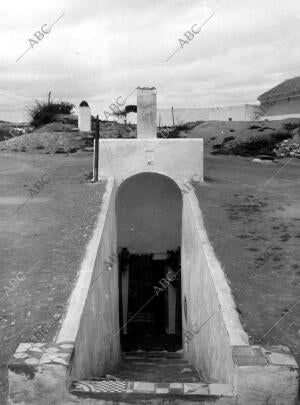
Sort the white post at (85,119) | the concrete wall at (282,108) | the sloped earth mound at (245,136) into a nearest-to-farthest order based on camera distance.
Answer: the sloped earth mound at (245,136) < the white post at (85,119) < the concrete wall at (282,108)

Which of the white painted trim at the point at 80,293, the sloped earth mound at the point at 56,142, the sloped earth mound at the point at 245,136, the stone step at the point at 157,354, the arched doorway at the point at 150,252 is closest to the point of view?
the white painted trim at the point at 80,293

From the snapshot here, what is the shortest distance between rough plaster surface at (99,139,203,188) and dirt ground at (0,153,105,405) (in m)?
1.20

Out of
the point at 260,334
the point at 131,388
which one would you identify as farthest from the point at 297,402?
the point at 131,388

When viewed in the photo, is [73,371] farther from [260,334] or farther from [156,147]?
[156,147]

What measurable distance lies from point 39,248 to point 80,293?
269 cm

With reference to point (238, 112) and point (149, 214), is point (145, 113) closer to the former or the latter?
point (149, 214)

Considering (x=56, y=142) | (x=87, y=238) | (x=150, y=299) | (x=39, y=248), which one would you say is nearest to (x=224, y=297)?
(x=87, y=238)

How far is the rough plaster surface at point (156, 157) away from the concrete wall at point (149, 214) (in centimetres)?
114

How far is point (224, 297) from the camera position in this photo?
7.46 meters

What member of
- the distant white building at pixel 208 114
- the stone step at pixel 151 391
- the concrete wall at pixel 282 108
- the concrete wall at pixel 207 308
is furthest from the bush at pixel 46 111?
the stone step at pixel 151 391

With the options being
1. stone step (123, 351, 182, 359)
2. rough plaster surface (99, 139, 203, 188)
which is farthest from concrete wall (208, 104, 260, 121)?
stone step (123, 351, 182, 359)

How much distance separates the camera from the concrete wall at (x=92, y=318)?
6.42 m

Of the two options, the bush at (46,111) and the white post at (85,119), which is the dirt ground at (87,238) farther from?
the bush at (46,111)

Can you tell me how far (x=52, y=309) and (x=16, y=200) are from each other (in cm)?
814
